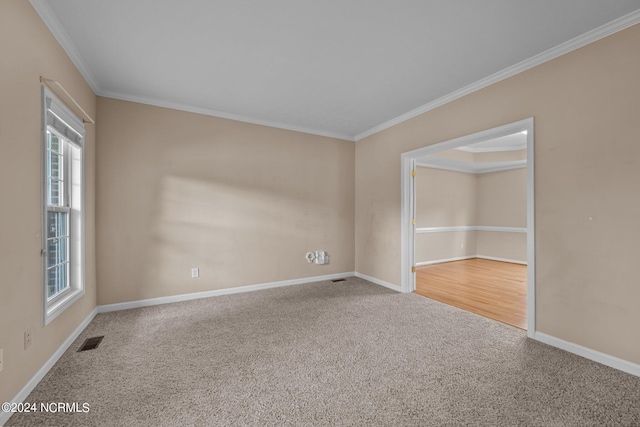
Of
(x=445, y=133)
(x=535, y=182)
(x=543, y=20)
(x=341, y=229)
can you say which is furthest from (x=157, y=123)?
(x=535, y=182)

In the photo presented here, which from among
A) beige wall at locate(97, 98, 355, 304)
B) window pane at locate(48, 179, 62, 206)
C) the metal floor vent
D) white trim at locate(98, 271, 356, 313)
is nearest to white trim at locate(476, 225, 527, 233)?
beige wall at locate(97, 98, 355, 304)

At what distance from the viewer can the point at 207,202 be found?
3.85 m

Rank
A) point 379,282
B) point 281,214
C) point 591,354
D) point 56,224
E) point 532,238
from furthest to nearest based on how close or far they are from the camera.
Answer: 1. point 379,282
2. point 281,214
3. point 532,238
4. point 56,224
5. point 591,354

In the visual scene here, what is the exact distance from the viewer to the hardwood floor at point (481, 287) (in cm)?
338

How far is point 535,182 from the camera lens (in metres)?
2.61

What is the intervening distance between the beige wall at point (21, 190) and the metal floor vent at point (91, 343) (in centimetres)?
24

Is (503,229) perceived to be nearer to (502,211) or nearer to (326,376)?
(502,211)

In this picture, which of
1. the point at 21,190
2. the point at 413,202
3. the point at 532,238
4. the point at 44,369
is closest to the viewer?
the point at 21,190

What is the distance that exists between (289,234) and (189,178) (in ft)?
5.61

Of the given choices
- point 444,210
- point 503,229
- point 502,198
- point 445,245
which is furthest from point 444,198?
point 503,229

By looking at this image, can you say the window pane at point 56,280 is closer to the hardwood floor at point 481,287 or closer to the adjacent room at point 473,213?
the hardwood floor at point 481,287

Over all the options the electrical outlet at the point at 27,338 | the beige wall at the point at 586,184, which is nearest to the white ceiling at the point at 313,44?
the beige wall at the point at 586,184

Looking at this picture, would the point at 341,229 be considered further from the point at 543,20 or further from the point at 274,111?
the point at 543,20

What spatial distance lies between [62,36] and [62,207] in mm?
1453
